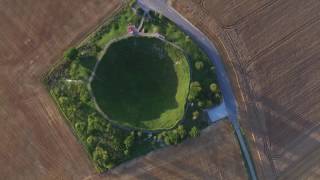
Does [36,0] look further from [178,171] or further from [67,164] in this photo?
[178,171]

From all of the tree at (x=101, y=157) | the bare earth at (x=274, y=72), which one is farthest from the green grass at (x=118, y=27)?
the tree at (x=101, y=157)

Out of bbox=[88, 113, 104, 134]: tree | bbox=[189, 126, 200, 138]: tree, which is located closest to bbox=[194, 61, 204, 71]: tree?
bbox=[189, 126, 200, 138]: tree

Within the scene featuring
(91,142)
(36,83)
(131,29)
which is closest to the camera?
(36,83)

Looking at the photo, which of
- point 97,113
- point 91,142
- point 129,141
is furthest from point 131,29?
point 91,142

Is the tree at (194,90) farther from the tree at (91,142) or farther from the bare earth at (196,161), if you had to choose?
the tree at (91,142)

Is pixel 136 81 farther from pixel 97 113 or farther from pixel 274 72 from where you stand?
pixel 274 72

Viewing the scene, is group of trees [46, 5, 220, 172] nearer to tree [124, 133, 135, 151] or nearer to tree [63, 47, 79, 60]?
tree [124, 133, 135, 151]
